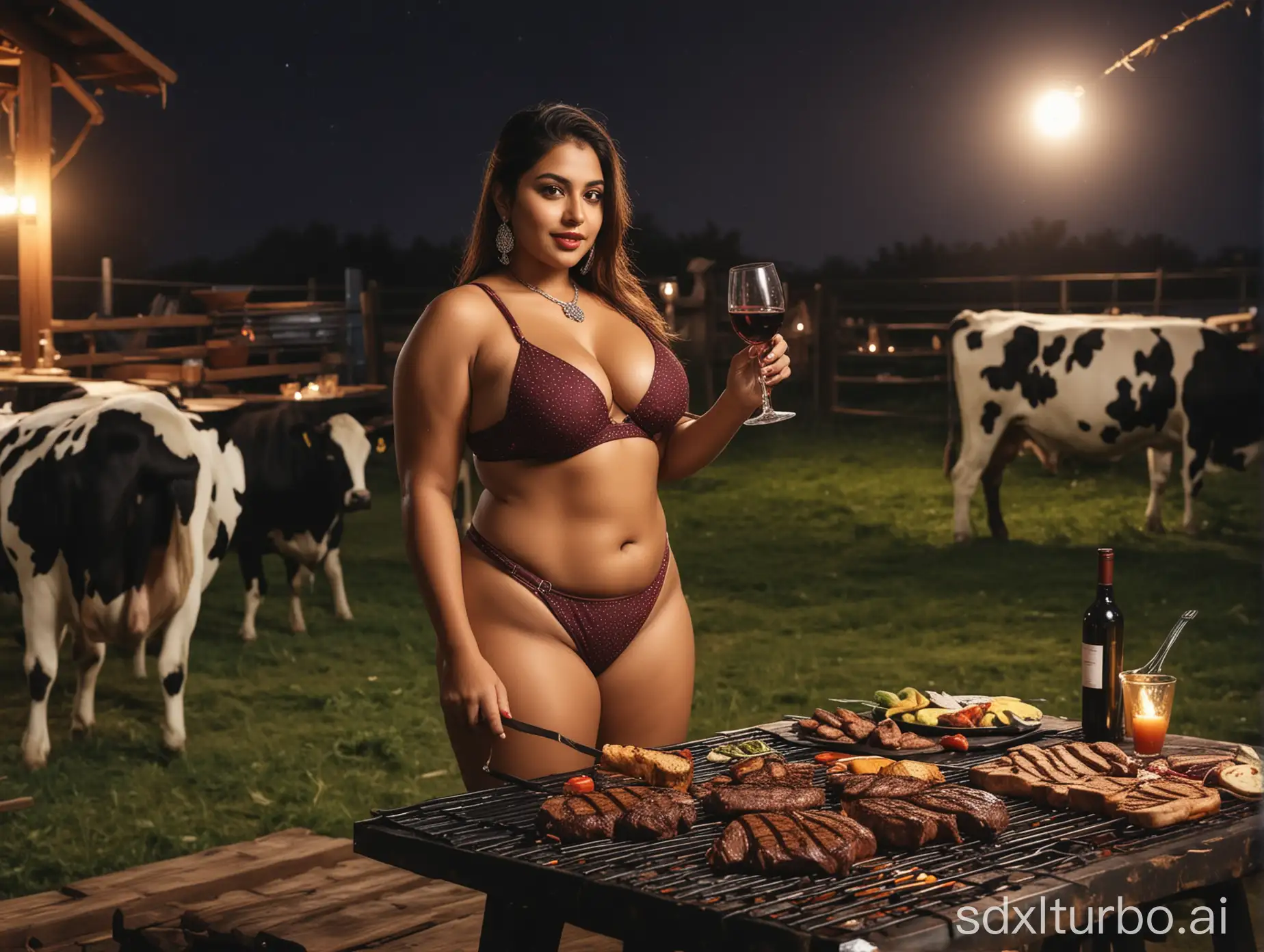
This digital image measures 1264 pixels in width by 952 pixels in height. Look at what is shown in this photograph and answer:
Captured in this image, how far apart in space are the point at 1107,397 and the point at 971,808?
9825 mm

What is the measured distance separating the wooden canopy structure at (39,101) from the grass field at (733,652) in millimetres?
2244

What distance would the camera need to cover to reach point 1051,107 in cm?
635

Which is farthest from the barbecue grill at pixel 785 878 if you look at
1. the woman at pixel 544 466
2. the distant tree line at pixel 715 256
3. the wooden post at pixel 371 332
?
the distant tree line at pixel 715 256

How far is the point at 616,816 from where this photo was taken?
2.29 m

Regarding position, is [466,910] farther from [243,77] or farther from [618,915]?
[243,77]

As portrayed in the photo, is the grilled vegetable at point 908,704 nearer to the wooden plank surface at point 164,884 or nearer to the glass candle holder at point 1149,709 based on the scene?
the glass candle holder at point 1149,709

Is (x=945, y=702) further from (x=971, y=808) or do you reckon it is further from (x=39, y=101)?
(x=39, y=101)

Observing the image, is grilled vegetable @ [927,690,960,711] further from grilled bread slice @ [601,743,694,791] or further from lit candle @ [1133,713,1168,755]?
grilled bread slice @ [601,743,694,791]

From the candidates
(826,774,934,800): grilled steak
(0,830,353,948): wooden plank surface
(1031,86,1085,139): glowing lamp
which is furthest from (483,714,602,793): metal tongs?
(1031,86,1085,139): glowing lamp

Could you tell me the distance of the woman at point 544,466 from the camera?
2.86m

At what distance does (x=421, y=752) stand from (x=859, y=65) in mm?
22091

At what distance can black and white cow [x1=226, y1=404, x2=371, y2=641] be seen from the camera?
29.0ft

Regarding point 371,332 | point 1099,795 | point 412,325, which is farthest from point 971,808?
point 412,325

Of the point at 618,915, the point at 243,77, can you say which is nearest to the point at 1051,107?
the point at 618,915
